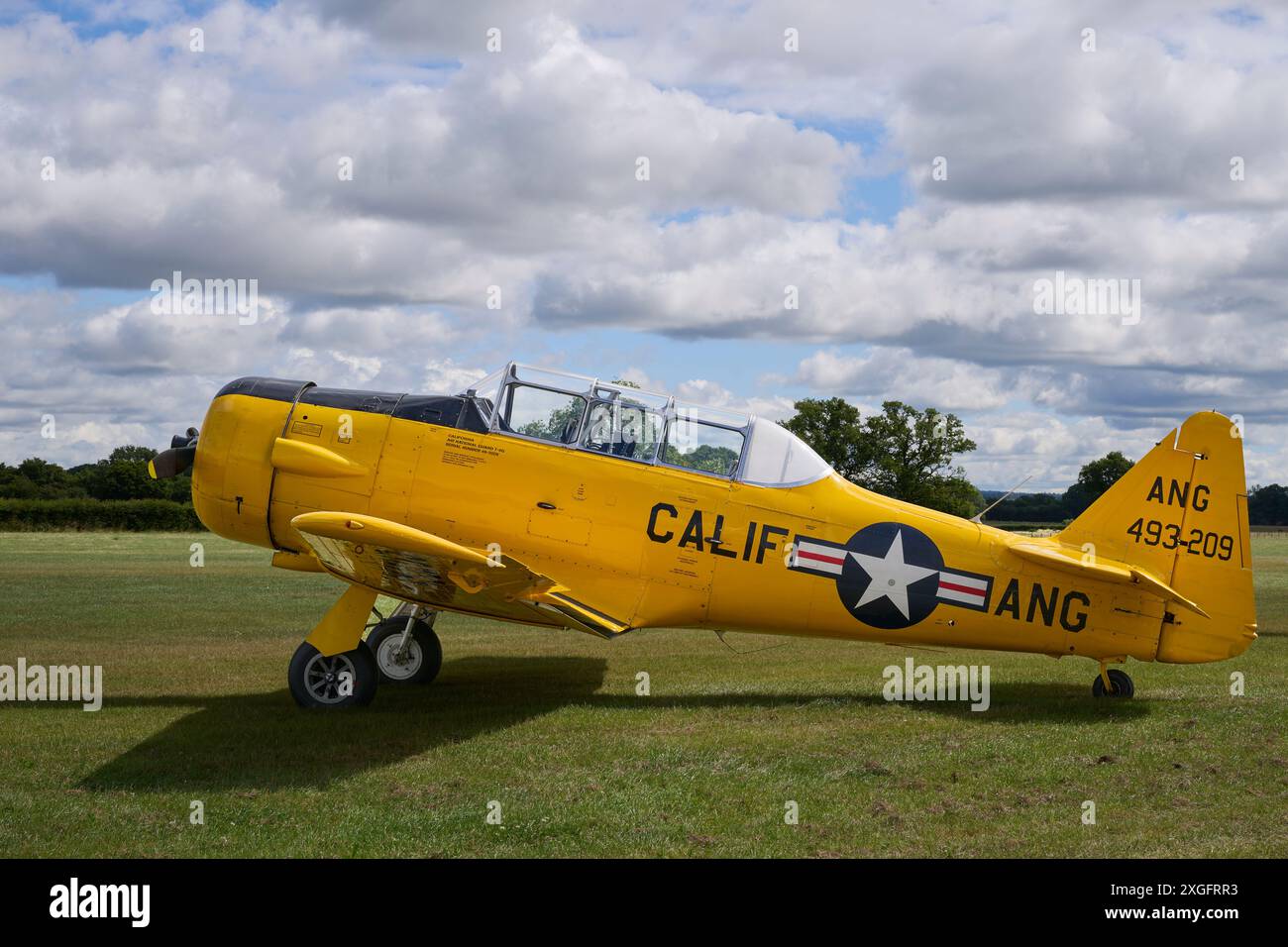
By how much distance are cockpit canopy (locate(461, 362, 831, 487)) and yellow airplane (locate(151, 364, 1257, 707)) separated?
0.05 feet

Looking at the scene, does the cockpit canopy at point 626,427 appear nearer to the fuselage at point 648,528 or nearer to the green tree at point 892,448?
the fuselage at point 648,528

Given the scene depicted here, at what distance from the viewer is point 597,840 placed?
589 cm

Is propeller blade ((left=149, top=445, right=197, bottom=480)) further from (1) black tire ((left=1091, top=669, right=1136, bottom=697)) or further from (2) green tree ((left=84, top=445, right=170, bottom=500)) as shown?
(2) green tree ((left=84, top=445, right=170, bottom=500))

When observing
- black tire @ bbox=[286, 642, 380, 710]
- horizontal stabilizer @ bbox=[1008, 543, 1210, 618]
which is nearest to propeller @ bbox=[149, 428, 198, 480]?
black tire @ bbox=[286, 642, 380, 710]

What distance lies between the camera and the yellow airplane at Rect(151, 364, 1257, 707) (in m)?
9.09

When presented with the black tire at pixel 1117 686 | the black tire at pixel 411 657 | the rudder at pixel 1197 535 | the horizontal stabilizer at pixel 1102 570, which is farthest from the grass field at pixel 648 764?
the horizontal stabilizer at pixel 1102 570

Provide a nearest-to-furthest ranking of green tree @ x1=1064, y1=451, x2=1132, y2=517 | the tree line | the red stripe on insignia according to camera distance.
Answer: the red stripe on insignia
the tree line
green tree @ x1=1064, y1=451, x2=1132, y2=517

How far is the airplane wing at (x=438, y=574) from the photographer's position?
7449mm

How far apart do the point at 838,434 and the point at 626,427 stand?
45.2 metres

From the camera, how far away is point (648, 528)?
9.16m

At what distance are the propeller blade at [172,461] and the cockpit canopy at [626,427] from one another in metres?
2.60

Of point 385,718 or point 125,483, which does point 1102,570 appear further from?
point 125,483

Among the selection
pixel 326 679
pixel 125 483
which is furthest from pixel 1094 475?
pixel 326 679
